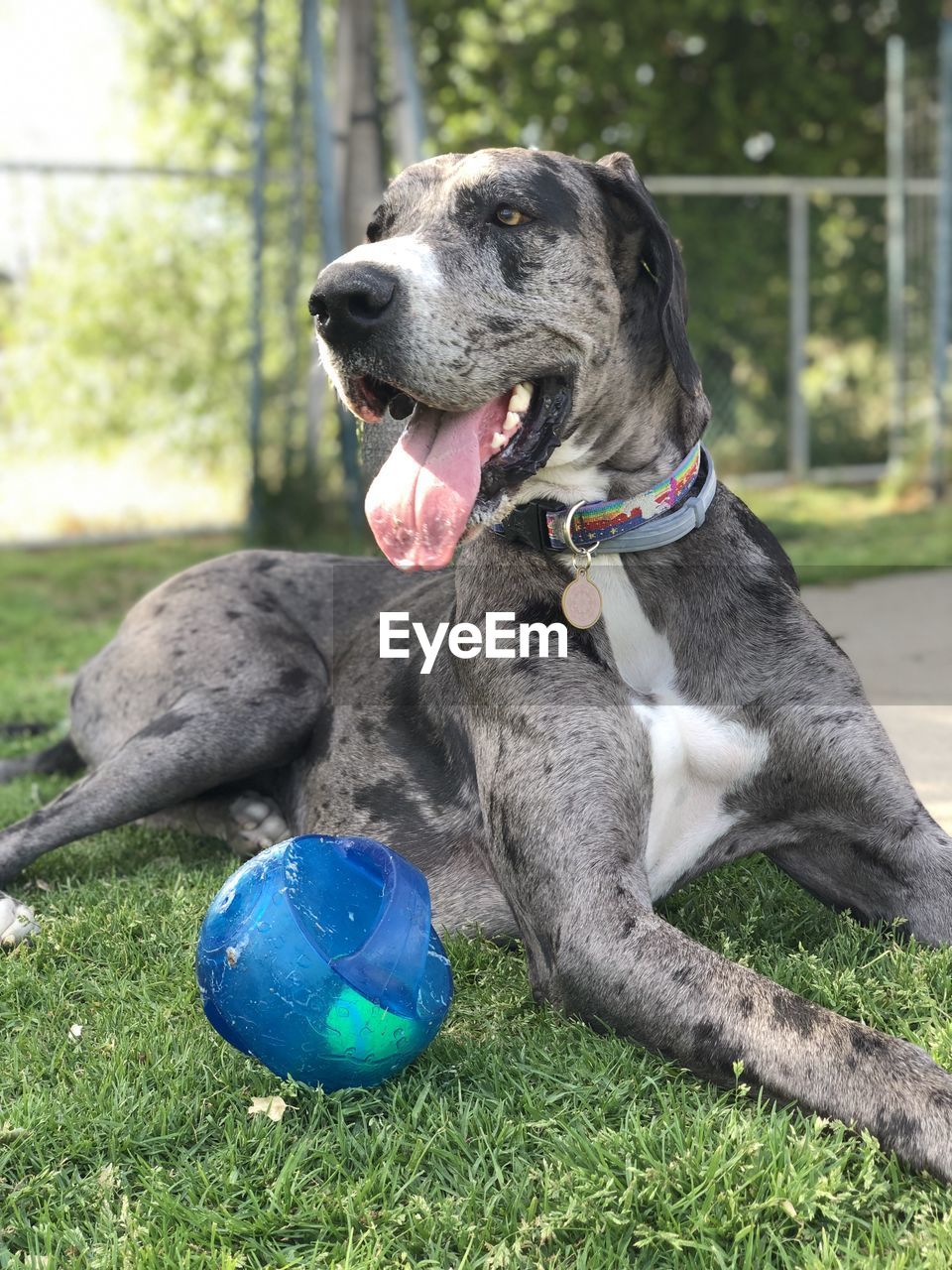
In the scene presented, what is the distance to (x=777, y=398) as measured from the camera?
14.0m

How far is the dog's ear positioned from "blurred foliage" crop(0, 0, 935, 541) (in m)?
8.69

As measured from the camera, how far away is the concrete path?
438cm

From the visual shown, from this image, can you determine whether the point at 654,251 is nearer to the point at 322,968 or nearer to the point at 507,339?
the point at 507,339

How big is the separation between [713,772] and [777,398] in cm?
1144

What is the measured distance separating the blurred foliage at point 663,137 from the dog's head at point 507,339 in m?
8.72

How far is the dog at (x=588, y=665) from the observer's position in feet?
8.90

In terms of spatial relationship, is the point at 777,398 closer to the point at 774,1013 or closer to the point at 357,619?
the point at 357,619

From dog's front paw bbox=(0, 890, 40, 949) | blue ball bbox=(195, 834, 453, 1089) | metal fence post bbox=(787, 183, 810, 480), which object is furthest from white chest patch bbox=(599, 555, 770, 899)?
metal fence post bbox=(787, 183, 810, 480)

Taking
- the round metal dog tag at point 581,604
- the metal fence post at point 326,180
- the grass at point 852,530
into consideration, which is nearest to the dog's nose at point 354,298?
the round metal dog tag at point 581,604

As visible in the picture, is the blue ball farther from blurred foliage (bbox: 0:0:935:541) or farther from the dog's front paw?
blurred foliage (bbox: 0:0:935:541)

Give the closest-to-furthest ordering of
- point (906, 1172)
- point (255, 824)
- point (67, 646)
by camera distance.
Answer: point (906, 1172)
point (255, 824)
point (67, 646)

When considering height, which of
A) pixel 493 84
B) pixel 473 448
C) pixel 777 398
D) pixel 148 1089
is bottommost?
pixel 148 1089

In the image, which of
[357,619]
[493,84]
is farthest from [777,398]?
[357,619]

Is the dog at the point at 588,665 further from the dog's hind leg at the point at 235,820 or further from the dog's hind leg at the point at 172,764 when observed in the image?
the dog's hind leg at the point at 235,820
